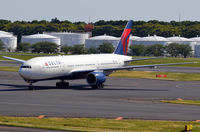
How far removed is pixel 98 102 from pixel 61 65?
15.6 metres

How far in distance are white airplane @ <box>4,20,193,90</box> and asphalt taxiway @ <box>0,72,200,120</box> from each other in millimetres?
1504

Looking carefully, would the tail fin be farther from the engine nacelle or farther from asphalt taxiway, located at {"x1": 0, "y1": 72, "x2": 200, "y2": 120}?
the engine nacelle

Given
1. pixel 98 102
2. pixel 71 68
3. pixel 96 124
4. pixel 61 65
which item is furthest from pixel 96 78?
pixel 96 124

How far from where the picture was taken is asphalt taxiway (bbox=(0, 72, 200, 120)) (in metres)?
37.0

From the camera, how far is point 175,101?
46.8 meters

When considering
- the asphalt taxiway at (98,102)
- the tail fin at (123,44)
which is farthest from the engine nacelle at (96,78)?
the tail fin at (123,44)

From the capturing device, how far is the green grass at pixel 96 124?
30.0m

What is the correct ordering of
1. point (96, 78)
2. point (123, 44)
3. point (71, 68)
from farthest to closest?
point (123, 44)
point (71, 68)
point (96, 78)

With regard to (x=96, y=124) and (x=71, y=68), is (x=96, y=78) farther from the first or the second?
(x=96, y=124)

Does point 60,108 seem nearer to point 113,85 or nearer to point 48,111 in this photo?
point 48,111

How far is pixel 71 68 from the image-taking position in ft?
200

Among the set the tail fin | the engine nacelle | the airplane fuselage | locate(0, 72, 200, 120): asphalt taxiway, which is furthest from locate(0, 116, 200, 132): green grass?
the tail fin

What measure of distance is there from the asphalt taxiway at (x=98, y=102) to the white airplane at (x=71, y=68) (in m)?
1.50

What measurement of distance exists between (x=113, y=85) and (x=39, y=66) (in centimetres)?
1368
